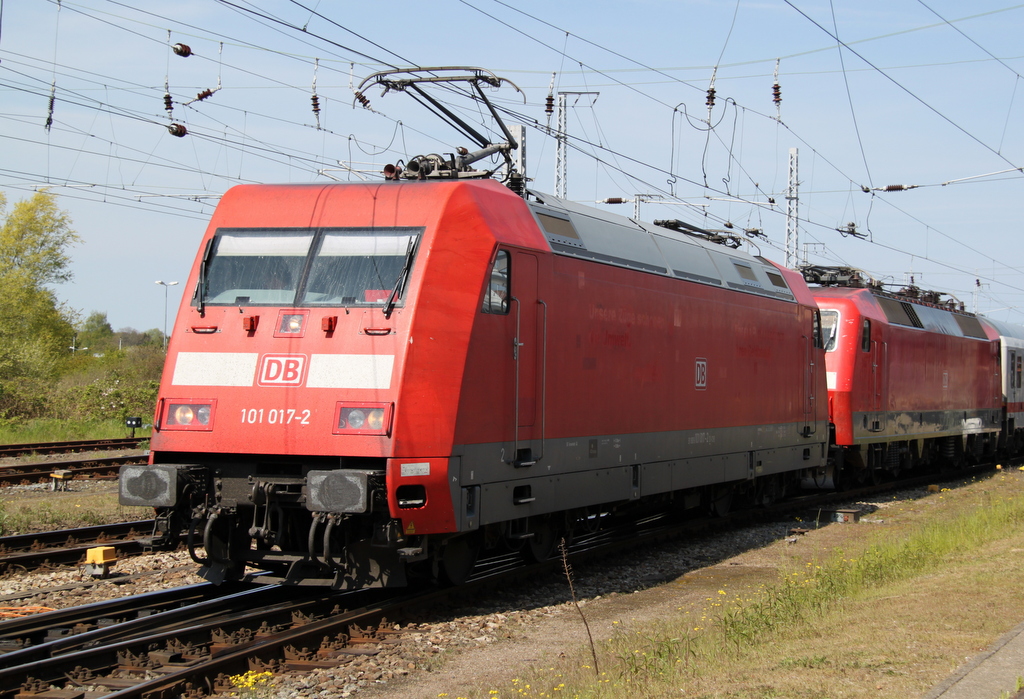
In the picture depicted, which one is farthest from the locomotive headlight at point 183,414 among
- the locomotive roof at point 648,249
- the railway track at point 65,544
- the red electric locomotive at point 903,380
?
the red electric locomotive at point 903,380

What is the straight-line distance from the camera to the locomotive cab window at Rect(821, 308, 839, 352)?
61.7ft

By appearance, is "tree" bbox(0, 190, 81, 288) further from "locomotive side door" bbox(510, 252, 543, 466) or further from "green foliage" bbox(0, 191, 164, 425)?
"locomotive side door" bbox(510, 252, 543, 466)

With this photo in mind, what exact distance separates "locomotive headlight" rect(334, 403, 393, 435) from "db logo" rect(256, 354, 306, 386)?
0.50 m

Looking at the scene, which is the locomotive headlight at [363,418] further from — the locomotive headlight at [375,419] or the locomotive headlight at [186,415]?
the locomotive headlight at [186,415]

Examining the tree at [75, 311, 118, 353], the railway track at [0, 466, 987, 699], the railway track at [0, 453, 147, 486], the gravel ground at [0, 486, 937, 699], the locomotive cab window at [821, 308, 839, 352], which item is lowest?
the gravel ground at [0, 486, 937, 699]

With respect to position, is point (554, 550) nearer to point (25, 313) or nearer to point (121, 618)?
point (121, 618)

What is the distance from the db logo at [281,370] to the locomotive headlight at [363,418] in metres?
0.50

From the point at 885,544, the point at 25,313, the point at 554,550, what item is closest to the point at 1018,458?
the point at 885,544

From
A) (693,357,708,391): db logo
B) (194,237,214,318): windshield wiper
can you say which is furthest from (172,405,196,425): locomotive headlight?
(693,357,708,391): db logo

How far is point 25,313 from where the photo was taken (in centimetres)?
4159

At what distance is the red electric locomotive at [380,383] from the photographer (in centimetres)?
795

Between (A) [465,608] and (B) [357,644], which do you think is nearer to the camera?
(B) [357,644]

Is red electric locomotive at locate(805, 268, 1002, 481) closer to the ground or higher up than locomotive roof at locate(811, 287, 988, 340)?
closer to the ground

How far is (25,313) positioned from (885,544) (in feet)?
127
